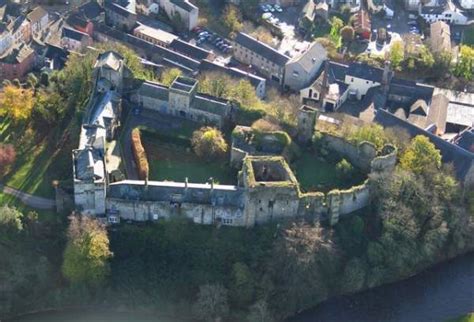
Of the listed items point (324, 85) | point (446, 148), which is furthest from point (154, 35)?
point (446, 148)

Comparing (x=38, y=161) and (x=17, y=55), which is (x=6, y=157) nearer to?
(x=38, y=161)

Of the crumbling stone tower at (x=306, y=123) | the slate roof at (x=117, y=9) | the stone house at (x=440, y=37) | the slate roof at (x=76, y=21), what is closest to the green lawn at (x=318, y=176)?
the crumbling stone tower at (x=306, y=123)

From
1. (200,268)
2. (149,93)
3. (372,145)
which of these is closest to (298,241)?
(200,268)

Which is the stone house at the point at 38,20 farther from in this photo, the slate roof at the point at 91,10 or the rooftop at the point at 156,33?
the rooftop at the point at 156,33

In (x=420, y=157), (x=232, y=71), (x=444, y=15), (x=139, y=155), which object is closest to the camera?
(x=139, y=155)

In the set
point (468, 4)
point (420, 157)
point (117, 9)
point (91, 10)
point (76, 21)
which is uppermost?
point (468, 4)

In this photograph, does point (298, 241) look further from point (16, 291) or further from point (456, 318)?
point (16, 291)
